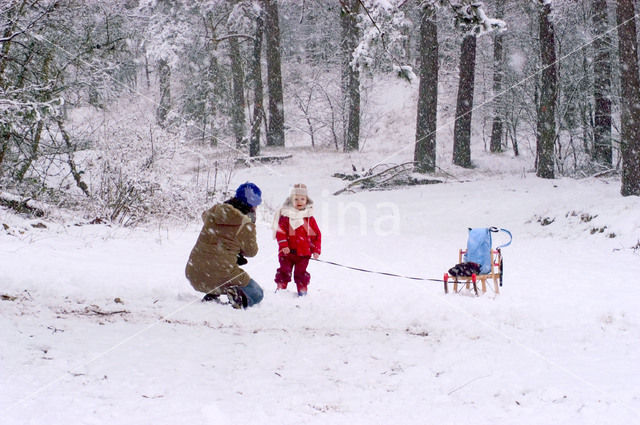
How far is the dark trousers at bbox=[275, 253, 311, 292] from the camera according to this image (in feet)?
20.7

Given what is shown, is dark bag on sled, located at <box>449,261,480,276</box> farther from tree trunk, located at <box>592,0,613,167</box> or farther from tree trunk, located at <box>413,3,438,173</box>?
tree trunk, located at <box>592,0,613,167</box>

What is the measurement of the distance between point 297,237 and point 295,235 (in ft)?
0.13

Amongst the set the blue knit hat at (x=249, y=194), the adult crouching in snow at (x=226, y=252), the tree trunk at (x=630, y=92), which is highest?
the tree trunk at (x=630, y=92)

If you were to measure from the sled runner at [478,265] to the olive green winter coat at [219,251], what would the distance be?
9.15 feet

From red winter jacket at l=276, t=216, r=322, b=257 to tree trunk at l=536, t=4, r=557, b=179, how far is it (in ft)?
43.6

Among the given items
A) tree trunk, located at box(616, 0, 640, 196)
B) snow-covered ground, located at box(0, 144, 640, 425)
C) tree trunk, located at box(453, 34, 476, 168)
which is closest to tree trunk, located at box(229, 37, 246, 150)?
tree trunk, located at box(453, 34, 476, 168)

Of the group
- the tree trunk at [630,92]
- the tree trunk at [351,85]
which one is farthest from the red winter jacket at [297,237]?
the tree trunk at [351,85]

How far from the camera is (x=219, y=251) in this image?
541 centimetres

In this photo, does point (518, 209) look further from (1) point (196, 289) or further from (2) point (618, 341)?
(1) point (196, 289)

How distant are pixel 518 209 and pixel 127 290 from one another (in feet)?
35.9

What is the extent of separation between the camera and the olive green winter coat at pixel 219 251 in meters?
5.39

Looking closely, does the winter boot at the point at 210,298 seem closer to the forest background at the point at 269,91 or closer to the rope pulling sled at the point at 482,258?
the rope pulling sled at the point at 482,258

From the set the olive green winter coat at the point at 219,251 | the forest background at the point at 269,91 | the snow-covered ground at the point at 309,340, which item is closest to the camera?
the snow-covered ground at the point at 309,340

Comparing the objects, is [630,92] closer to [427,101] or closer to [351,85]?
[427,101]
